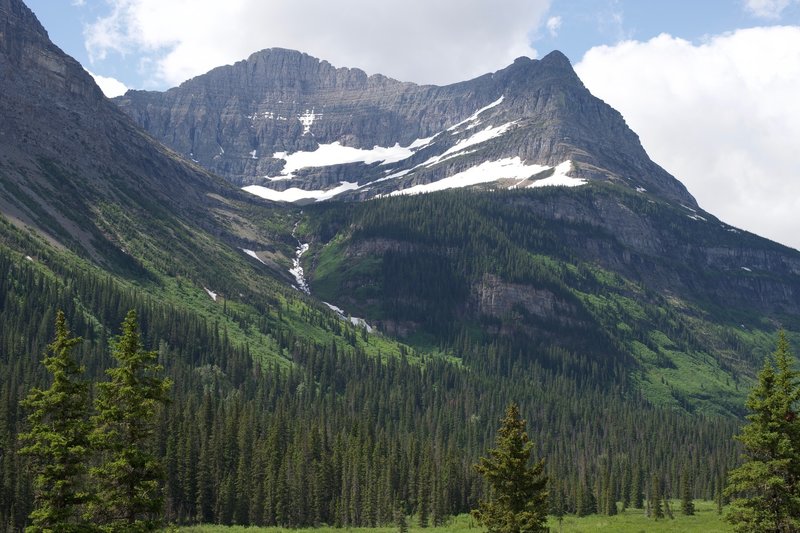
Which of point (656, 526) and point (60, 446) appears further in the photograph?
point (656, 526)

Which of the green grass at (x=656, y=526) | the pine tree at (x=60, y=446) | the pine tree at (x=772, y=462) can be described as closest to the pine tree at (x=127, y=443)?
the pine tree at (x=60, y=446)

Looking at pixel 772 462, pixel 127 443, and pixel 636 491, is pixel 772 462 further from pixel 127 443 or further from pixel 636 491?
pixel 636 491

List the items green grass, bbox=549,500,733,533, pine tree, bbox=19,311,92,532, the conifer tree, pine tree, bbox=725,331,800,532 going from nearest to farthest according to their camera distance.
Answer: pine tree, bbox=19,311,92,532 → pine tree, bbox=725,331,800,532 → green grass, bbox=549,500,733,533 → the conifer tree

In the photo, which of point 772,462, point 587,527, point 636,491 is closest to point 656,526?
point 587,527

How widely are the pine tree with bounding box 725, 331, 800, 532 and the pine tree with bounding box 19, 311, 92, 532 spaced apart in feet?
99.2

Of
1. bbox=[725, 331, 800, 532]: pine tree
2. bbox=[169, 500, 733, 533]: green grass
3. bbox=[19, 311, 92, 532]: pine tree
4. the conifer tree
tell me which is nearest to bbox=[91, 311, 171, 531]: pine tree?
bbox=[19, 311, 92, 532]: pine tree

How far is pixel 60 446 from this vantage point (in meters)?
32.7

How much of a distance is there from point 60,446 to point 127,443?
106 inches

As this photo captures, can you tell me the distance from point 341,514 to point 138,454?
92307 mm

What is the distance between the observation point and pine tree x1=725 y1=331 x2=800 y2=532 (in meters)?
38.7

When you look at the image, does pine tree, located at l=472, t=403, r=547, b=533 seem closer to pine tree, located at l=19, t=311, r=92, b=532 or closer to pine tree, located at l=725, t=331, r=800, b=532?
pine tree, located at l=725, t=331, r=800, b=532

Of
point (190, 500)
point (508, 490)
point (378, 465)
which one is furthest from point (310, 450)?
point (508, 490)

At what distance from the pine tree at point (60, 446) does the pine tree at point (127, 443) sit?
2.39 feet

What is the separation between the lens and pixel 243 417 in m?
133
